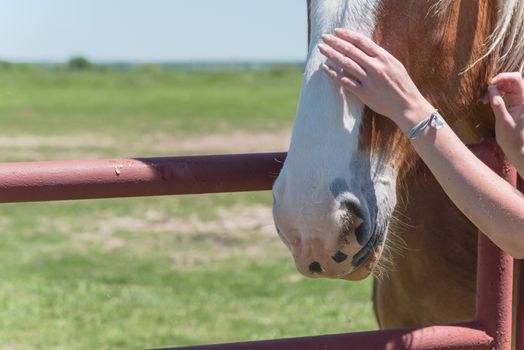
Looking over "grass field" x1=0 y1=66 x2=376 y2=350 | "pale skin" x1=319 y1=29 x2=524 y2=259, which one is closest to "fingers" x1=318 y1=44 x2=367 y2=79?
"pale skin" x1=319 y1=29 x2=524 y2=259

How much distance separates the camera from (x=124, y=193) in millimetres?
2006

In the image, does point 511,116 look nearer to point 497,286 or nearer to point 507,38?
point 507,38

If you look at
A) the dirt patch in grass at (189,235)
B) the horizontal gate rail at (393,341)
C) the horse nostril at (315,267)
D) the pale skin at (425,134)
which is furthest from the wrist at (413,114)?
the dirt patch in grass at (189,235)

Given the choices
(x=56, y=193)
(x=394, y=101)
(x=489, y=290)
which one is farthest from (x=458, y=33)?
(x=56, y=193)

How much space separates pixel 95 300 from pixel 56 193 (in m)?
5.03

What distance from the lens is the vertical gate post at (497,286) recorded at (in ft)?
6.96

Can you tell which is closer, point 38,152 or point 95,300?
point 95,300

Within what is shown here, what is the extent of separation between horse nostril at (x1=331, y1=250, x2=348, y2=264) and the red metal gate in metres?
0.22

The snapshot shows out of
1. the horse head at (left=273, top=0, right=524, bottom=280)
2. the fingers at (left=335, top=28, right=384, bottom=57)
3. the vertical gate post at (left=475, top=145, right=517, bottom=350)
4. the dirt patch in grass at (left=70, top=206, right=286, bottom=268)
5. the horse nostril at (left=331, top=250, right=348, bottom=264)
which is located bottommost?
the dirt patch in grass at (left=70, top=206, right=286, bottom=268)

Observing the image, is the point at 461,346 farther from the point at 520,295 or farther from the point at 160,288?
the point at 160,288

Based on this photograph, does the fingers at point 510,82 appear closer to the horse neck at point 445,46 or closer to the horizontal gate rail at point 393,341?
the horse neck at point 445,46

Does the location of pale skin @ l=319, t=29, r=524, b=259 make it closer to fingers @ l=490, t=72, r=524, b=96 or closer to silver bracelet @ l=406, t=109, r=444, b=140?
silver bracelet @ l=406, t=109, r=444, b=140

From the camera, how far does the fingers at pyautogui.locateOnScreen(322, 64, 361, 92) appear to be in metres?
1.89

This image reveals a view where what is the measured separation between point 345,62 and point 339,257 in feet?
1.42
